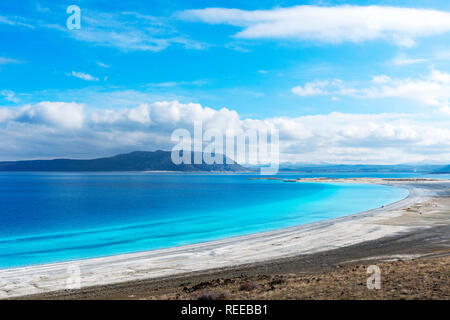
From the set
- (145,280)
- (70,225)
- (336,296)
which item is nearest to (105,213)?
(70,225)

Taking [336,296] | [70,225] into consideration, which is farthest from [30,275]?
[70,225]

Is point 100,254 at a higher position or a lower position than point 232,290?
lower

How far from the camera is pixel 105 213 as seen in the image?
189 feet

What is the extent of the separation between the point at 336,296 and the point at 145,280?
33.3ft

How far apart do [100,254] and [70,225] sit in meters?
20.7

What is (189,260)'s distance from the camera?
75.2 ft

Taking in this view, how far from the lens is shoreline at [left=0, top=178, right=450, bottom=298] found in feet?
59.7

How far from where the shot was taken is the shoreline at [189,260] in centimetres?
1820

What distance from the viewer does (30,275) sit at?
20.1m

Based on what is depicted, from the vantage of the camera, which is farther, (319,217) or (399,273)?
(319,217)
